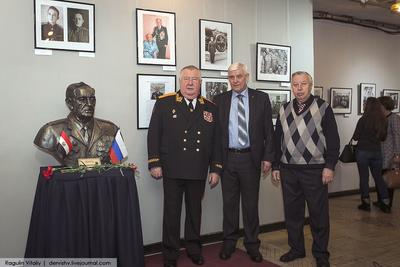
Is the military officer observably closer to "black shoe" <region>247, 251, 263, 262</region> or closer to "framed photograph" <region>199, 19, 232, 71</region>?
"black shoe" <region>247, 251, 263, 262</region>

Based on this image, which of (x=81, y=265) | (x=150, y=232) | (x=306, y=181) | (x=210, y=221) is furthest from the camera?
(x=210, y=221)

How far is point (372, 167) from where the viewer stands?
5844 mm

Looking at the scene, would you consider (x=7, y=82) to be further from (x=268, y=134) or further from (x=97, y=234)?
(x=268, y=134)

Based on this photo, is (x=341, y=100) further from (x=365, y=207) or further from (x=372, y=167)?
(x=365, y=207)

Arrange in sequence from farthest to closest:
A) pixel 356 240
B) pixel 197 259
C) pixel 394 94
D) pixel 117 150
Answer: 1. pixel 394 94
2. pixel 356 240
3. pixel 197 259
4. pixel 117 150

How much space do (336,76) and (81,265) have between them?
18.4 ft

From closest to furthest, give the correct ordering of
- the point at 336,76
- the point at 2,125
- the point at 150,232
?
the point at 2,125
the point at 150,232
the point at 336,76

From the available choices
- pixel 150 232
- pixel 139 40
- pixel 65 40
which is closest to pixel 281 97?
pixel 139 40

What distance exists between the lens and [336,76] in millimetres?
7035

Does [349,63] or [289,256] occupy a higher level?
[349,63]

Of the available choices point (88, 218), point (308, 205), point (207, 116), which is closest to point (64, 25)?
point (207, 116)

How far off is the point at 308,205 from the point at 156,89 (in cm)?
180

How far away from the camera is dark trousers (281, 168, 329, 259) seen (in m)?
3.52

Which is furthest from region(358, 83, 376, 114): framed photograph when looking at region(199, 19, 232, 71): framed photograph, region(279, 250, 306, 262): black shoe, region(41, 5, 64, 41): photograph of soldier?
region(41, 5, 64, 41): photograph of soldier
